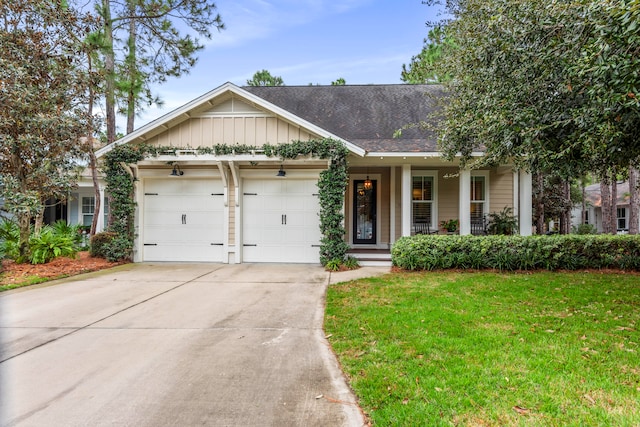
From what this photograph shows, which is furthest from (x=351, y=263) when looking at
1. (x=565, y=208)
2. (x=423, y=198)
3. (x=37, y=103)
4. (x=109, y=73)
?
(x=565, y=208)

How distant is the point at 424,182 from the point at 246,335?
830 cm

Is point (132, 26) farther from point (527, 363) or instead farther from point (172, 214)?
point (527, 363)

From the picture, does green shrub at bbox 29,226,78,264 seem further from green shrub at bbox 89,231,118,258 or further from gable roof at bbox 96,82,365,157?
gable roof at bbox 96,82,365,157

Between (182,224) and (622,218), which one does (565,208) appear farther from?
(182,224)

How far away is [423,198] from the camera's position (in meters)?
10.5

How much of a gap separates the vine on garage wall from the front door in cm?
262

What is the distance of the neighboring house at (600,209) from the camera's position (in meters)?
20.0

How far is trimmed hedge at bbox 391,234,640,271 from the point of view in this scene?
7.27m

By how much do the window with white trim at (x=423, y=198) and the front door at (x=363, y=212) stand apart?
128cm

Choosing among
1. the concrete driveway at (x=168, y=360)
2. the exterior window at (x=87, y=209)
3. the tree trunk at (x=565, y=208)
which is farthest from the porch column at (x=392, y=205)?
the exterior window at (x=87, y=209)

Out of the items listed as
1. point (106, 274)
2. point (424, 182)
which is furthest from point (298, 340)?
point (424, 182)

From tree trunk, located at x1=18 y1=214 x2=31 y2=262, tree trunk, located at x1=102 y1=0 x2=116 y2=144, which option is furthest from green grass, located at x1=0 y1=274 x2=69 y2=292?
tree trunk, located at x1=102 y1=0 x2=116 y2=144

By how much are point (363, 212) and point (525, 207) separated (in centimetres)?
460

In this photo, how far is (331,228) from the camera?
7.98 metres
